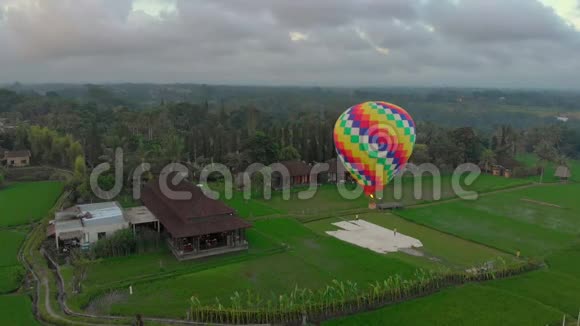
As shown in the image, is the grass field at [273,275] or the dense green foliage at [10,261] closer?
the grass field at [273,275]

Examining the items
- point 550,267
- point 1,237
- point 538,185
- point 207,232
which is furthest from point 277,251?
point 538,185

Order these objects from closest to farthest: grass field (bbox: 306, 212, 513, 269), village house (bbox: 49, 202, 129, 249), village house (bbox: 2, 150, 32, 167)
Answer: grass field (bbox: 306, 212, 513, 269) → village house (bbox: 49, 202, 129, 249) → village house (bbox: 2, 150, 32, 167)

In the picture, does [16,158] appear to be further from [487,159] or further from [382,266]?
[487,159]

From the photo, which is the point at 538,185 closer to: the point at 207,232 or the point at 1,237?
the point at 207,232

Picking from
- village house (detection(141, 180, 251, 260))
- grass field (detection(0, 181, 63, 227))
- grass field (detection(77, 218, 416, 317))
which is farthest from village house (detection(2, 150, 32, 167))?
grass field (detection(77, 218, 416, 317))

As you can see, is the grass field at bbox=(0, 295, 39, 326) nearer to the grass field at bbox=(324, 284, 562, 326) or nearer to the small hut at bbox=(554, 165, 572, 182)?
the grass field at bbox=(324, 284, 562, 326)

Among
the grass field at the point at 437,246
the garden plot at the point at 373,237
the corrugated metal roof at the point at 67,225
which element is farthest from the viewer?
the garden plot at the point at 373,237

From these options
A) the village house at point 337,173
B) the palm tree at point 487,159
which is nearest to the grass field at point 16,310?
the village house at point 337,173

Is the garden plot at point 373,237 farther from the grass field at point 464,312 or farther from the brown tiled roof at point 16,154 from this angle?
the brown tiled roof at point 16,154
